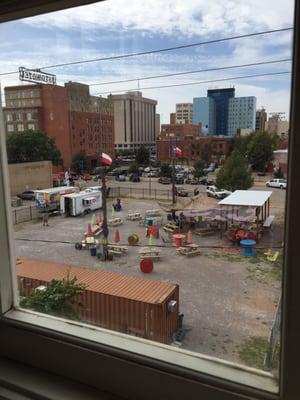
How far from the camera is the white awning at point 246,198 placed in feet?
2.39

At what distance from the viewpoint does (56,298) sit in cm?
81

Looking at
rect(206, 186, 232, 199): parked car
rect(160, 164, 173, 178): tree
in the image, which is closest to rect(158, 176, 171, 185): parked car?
rect(160, 164, 173, 178): tree

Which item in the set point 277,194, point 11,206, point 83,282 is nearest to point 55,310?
point 83,282

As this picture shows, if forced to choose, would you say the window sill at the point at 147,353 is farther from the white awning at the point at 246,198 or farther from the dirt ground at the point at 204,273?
the white awning at the point at 246,198

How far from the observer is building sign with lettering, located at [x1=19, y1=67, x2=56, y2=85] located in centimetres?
87

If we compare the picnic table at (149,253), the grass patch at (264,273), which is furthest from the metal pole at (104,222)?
the grass patch at (264,273)

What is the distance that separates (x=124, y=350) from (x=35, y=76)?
2.36ft

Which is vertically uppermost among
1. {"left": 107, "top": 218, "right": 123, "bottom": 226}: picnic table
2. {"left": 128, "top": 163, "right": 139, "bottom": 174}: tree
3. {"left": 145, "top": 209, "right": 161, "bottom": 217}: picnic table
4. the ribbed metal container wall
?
{"left": 128, "top": 163, "right": 139, "bottom": 174}: tree

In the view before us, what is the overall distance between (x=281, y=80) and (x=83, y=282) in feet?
2.17

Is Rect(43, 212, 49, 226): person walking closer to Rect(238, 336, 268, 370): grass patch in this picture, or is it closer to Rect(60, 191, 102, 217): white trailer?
Rect(60, 191, 102, 217): white trailer

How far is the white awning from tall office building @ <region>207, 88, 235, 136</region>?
0.52 ft

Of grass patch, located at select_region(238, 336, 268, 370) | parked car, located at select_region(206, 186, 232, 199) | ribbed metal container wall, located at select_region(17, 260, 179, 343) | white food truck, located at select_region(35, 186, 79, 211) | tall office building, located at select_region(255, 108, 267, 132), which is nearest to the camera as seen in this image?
grass patch, located at select_region(238, 336, 268, 370)

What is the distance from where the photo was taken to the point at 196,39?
73 cm

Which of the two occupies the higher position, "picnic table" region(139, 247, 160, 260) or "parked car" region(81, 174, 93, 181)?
"parked car" region(81, 174, 93, 181)
